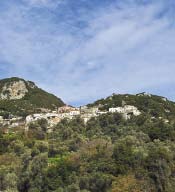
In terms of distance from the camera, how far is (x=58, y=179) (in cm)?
5141

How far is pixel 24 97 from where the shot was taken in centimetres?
15800

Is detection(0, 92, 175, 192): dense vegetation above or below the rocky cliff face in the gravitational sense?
below

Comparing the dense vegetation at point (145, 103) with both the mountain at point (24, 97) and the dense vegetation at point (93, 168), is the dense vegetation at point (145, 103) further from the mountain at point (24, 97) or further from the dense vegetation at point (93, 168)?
the dense vegetation at point (93, 168)

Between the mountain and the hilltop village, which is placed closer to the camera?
the hilltop village

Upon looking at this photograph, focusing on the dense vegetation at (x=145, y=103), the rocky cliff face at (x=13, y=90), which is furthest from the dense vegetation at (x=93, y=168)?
the rocky cliff face at (x=13, y=90)

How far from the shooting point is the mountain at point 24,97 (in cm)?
14134

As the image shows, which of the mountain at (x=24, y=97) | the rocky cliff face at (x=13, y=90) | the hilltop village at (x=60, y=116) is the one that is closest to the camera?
the hilltop village at (x=60, y=116)

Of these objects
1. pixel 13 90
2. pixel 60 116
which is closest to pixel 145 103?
pixel 60 116

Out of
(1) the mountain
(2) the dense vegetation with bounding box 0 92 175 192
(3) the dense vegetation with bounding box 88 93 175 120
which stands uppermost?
(1) the mountain

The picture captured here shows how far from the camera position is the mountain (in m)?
141

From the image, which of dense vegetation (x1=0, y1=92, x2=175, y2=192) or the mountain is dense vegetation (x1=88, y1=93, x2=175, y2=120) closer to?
the mountain

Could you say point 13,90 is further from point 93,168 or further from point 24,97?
point 93,168

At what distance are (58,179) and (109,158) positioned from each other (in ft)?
22.9

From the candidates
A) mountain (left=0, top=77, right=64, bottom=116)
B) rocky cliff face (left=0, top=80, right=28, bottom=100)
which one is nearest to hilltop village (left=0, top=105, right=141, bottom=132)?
mountain (left=0, top=77, right=64, bottom=116)
